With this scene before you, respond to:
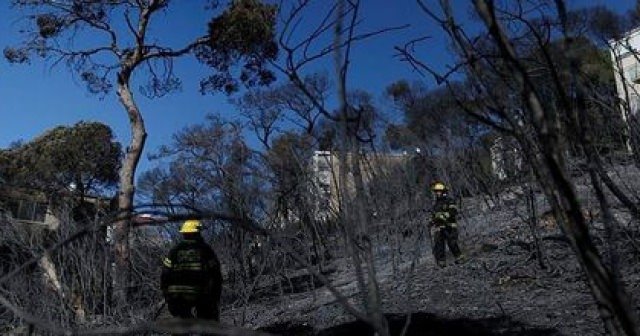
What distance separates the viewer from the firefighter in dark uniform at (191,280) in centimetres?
725

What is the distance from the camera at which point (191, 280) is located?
729 cm

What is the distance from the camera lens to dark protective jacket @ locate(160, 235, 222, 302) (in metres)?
7.27

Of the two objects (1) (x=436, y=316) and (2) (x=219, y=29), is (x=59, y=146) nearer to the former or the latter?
(2) (x=219, y=29)

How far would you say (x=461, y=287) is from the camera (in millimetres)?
9328

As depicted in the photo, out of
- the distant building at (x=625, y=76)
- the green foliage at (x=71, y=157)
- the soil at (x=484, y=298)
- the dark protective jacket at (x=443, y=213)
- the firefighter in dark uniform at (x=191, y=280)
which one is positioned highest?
the green foliage at (x=71, y=157)

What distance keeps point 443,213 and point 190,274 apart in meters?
5.34

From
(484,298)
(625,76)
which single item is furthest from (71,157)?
(625,76)

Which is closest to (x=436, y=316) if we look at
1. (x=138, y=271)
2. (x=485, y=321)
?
(x=485, y=321)

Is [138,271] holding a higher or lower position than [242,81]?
lower

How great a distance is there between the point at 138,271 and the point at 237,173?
465 cm

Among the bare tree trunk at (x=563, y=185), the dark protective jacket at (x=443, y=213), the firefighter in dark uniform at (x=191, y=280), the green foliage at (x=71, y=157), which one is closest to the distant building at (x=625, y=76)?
the bare tree trunk at (x=563, y=185)

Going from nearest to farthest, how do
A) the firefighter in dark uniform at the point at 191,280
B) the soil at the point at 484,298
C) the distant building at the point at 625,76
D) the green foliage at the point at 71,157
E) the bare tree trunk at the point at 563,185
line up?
the bare tree trunk at the point at 563,185 < the distant building at the point at 625,76 < the soil at the point at 484,298 < the firefighter in dark uniform at the point at 191,280 < the green foliage at the point at 71,157

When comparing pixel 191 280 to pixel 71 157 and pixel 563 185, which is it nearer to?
pixel 563 185

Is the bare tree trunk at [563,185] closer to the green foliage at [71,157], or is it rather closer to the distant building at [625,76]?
the distant building at [625,76]
